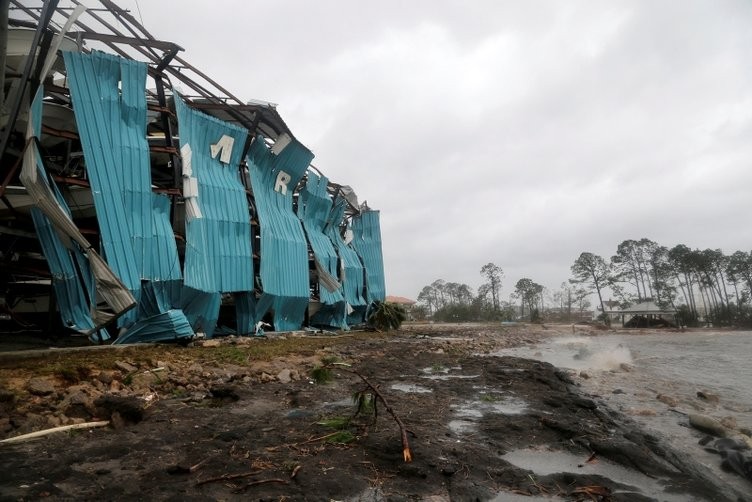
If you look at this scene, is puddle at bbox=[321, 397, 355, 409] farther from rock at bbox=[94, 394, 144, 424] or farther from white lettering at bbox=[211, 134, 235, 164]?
white lettering at bbox=[211, 134, 235, 164]

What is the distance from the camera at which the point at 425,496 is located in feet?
10.6

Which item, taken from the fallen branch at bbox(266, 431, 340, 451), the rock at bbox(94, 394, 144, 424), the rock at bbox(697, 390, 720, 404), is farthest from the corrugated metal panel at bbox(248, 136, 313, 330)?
the rock at bbox(697, 390, 720, 404)

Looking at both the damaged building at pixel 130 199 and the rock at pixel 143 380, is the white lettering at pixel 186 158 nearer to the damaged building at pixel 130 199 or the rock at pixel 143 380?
the damaged building at pixel 130 199

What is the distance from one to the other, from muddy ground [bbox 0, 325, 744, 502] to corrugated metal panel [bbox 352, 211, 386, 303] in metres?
22.7

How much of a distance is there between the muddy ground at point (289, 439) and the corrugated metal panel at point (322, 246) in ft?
45.1

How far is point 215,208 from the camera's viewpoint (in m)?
15.0

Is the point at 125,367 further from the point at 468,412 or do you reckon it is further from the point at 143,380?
→ the point at 468,412

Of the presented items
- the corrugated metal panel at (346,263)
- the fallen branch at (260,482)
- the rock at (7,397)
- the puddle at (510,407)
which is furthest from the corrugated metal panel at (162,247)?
the corrugated metal panel at (346,263)

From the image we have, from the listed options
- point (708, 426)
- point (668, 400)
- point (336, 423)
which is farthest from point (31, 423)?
point (668, 400)

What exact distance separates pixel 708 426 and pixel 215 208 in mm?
14177

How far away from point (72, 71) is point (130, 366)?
8.85m

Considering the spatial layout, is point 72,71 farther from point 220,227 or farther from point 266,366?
point 266,366

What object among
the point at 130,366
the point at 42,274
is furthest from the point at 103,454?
the point at 42,274

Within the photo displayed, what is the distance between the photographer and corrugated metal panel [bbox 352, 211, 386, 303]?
1222 inches
